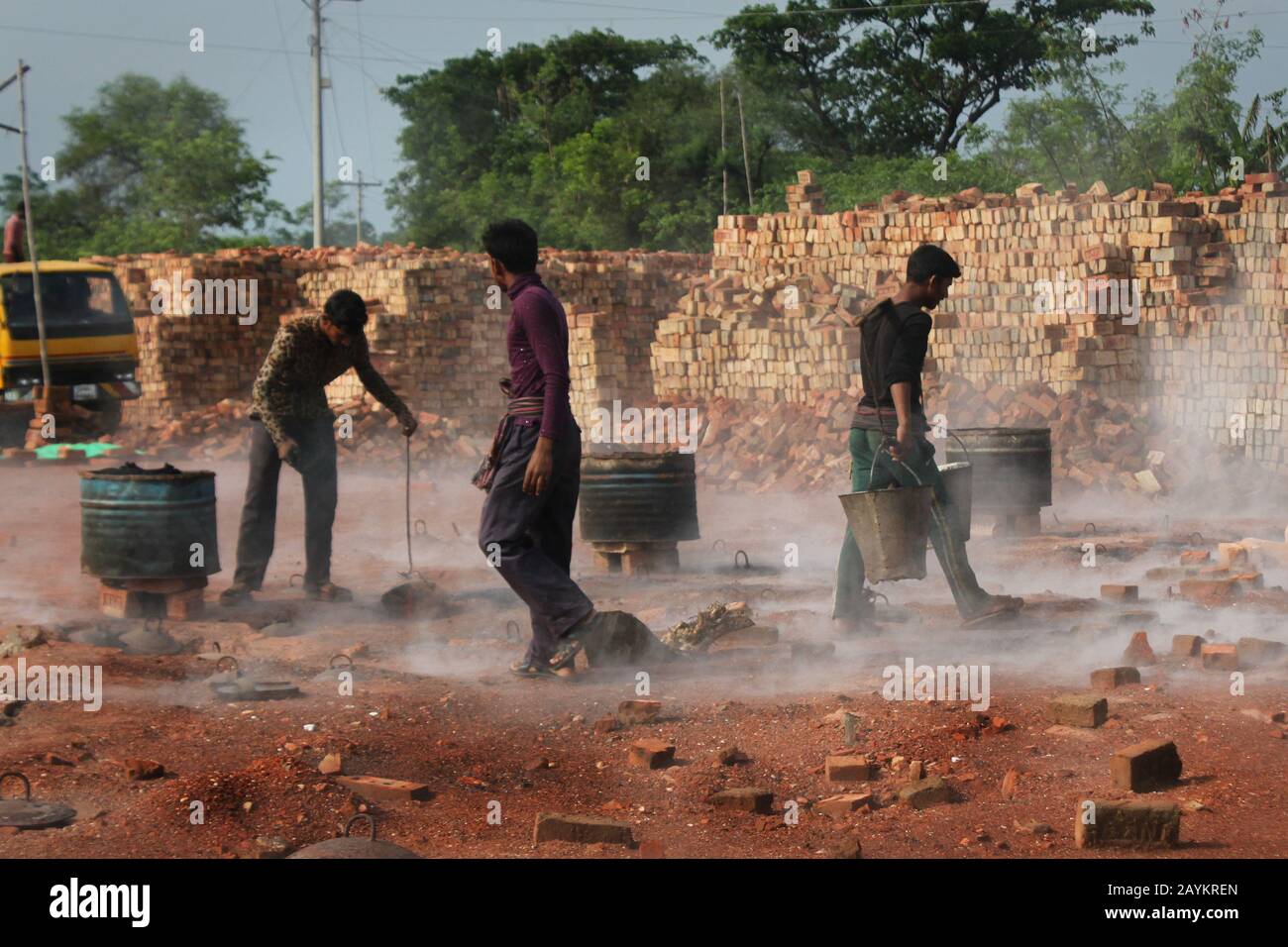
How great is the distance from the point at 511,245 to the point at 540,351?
1.53ft

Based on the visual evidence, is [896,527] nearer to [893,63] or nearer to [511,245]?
[511,245]

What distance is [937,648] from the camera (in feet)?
22.4

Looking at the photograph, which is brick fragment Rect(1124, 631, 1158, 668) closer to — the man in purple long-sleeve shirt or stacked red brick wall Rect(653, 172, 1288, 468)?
the man in purple long-sleeve shirt

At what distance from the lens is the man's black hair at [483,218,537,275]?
20.3 ft

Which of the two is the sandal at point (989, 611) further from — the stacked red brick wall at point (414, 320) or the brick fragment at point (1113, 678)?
the stacked red brick wall at point (414, 320)

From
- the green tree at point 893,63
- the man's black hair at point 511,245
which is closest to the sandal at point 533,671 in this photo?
the man's black hair at point 511,245

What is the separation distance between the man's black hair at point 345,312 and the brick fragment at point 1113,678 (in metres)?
4.16

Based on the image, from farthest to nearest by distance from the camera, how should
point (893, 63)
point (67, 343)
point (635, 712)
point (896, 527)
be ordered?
1. point (893, 63)
2. point (67, 343)
3. point (896, 527)
4. point (635, 712)

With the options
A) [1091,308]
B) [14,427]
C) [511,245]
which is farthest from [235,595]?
[14,427]

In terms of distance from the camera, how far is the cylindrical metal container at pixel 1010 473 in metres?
10.6

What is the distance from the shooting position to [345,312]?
26.1ft

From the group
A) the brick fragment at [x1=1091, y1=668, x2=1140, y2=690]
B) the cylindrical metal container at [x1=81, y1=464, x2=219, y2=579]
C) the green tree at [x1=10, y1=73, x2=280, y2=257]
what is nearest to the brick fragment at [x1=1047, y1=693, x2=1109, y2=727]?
the brick fragment at [x1=1091, y1=668, x2=1140, y2=690]
